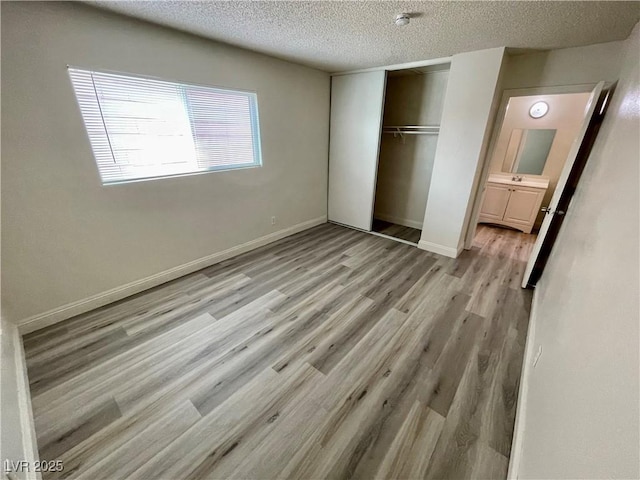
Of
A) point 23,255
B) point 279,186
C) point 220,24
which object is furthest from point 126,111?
point 279,186

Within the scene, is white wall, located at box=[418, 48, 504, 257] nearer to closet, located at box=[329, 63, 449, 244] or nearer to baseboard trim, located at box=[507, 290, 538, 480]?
closet, located at box=[329, 63, 449, 244]

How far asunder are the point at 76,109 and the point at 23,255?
1191 mm

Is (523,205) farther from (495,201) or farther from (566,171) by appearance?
(566,171)

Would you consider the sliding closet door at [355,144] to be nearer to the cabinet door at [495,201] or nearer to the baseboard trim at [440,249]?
the baseboard trim at [440,249]

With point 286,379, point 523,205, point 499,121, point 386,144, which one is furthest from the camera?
point 386,144

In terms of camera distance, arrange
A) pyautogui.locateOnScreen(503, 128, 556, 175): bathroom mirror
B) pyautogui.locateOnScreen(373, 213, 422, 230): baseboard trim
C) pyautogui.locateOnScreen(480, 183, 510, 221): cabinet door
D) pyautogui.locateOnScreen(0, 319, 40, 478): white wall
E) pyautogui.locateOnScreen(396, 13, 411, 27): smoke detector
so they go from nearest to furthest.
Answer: pyautogui.locateOnScreen(0, 319, 40, 478): white wall → pyautogui.locateOnScreen(396, 13, 411, 27): smoke detector → pyautogui.locateOnScreen(503, 128, 556, 175): bathroom mirror → pyautogui.locateOnScreen(480, 183, 510, 221): cabinet door → pyautogui.locateOnScreen(373, 213, 422, 230): baseboard trim

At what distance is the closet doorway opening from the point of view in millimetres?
3918

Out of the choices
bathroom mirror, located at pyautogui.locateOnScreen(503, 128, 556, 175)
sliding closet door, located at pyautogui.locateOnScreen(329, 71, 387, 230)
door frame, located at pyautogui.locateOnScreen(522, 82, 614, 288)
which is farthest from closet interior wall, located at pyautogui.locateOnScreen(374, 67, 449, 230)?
door frame, located at pyautogui.locateOnScreen(522, 82, 614, 288)

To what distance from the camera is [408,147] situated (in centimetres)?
436

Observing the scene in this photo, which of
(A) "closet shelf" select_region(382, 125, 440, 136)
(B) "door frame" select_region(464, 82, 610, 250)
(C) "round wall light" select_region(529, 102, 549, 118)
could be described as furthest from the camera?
(C) "round wall light" select_region(529, 102, 549, 118)

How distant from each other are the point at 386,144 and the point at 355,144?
2.98 feet

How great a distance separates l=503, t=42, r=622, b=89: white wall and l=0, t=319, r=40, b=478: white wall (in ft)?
15.2

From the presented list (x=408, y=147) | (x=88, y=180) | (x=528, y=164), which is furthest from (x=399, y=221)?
(x=88, y=180)

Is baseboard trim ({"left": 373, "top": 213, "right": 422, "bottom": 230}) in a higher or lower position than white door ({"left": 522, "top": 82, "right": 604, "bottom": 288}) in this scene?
lower
